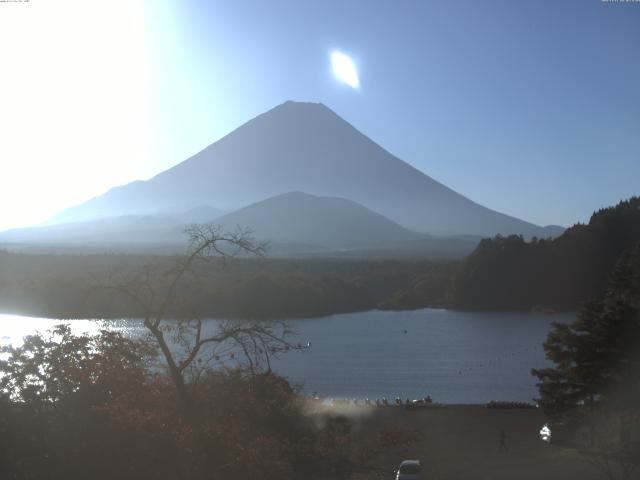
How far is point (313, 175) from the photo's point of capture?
146m

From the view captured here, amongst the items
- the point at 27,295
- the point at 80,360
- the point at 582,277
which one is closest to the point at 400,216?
the point at 582,277

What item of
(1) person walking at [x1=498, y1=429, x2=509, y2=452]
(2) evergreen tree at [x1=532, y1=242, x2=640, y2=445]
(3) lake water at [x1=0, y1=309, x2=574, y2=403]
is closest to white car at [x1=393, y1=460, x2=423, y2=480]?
(1) person walking at [x1=498, y1=429, x2=509, y2=452]

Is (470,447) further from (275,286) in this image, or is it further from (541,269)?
(541,269)

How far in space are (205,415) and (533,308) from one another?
43534mm

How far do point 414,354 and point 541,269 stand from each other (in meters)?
20.8

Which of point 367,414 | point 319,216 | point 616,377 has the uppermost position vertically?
point 319,216

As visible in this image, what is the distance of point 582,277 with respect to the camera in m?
48.4

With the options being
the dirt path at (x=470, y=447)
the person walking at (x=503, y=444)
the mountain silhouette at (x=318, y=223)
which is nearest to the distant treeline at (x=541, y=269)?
the dirt path at (x=470, y=447)

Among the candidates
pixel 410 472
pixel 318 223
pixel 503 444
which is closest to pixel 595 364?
pixel 503 444

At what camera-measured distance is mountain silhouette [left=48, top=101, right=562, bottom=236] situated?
142m

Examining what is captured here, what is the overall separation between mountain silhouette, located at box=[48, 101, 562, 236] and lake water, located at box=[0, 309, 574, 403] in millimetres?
98406

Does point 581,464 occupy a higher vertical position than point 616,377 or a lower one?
lower

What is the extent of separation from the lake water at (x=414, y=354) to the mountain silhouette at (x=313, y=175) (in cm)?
9841

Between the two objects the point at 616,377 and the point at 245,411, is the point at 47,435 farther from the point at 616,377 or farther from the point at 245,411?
the point at 616,377
